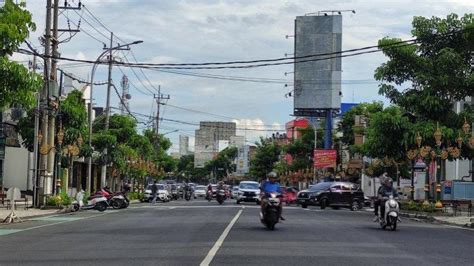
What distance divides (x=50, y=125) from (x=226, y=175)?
12945cm

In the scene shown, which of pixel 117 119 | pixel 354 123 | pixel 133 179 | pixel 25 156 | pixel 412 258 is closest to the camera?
pixel 412 258

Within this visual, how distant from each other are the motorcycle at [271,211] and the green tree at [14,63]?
300 inches

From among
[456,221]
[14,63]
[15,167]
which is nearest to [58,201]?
[14,63]

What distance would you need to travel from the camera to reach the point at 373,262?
41.2 ft

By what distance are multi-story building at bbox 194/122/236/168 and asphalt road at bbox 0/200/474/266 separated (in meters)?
135

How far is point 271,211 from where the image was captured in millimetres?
19500

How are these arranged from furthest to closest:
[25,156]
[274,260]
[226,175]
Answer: [226,175]
[25,156]
[274,260]

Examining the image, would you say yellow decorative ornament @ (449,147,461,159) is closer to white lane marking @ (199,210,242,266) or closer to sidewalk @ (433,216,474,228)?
sidewalk @ (433,216,474,228)

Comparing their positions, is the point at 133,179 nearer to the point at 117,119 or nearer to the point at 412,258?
the point at 117,119

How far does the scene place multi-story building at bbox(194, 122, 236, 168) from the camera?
159000 millimetres

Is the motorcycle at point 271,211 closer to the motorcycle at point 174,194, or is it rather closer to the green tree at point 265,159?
the motorcycle at point 174,194

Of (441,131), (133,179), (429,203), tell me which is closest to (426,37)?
(441,131)

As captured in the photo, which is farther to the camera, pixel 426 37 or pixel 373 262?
pixel 426 37

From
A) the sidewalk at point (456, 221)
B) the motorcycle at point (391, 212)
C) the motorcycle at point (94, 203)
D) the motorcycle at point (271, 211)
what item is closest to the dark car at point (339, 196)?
the sidewalk at point (456, 221)
